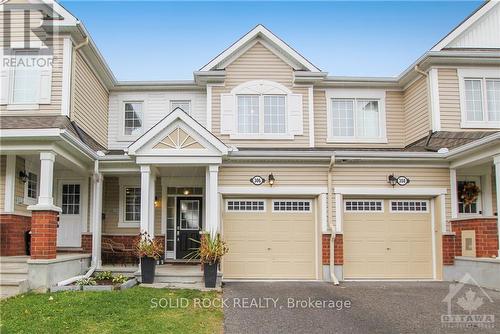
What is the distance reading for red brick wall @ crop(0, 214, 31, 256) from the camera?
10297 millimetres

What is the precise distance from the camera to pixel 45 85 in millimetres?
10797

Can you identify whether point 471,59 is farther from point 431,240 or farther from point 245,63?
point 245,63

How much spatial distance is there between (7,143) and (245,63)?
6.94 m

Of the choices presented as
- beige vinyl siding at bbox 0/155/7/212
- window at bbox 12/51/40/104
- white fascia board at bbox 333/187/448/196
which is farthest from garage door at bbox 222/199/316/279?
window at bbox 12/51/40/104

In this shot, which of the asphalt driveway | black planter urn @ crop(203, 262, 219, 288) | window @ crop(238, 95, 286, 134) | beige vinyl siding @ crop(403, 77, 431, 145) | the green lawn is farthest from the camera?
window @ crop(238, 95, 286, 134)

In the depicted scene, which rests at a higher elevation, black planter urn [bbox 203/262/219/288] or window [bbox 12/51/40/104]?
window [bbox 12/51/40/104]

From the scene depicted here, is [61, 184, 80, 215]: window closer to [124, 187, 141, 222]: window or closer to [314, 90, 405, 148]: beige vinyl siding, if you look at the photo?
[124, 187, 141, 222]: window

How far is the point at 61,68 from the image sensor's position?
10.9 meters

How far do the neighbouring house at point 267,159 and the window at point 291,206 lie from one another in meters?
0.03

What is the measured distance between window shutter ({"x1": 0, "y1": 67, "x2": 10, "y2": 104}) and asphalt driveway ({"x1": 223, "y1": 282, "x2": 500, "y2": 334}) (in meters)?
7.19

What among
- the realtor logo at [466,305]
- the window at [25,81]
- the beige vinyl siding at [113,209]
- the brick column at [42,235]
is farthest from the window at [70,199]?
the realtor logo at [466,305]

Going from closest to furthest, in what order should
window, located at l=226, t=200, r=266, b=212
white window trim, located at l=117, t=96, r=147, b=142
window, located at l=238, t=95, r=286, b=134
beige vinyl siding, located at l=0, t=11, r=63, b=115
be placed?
beige vinyl siding, located at l=0, t=11, r=63, b=115
window, located at l=226, t=200, r=266, b=212
window, located at l=238, t=95, r=286, b=134
white window trim, located at l=117, t=96, r=147, b=142

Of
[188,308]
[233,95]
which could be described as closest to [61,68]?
[233,95]

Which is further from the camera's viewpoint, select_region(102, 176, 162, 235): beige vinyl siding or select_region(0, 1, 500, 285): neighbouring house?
select_region(102, 176, 162, 235): beige vinyl siding
